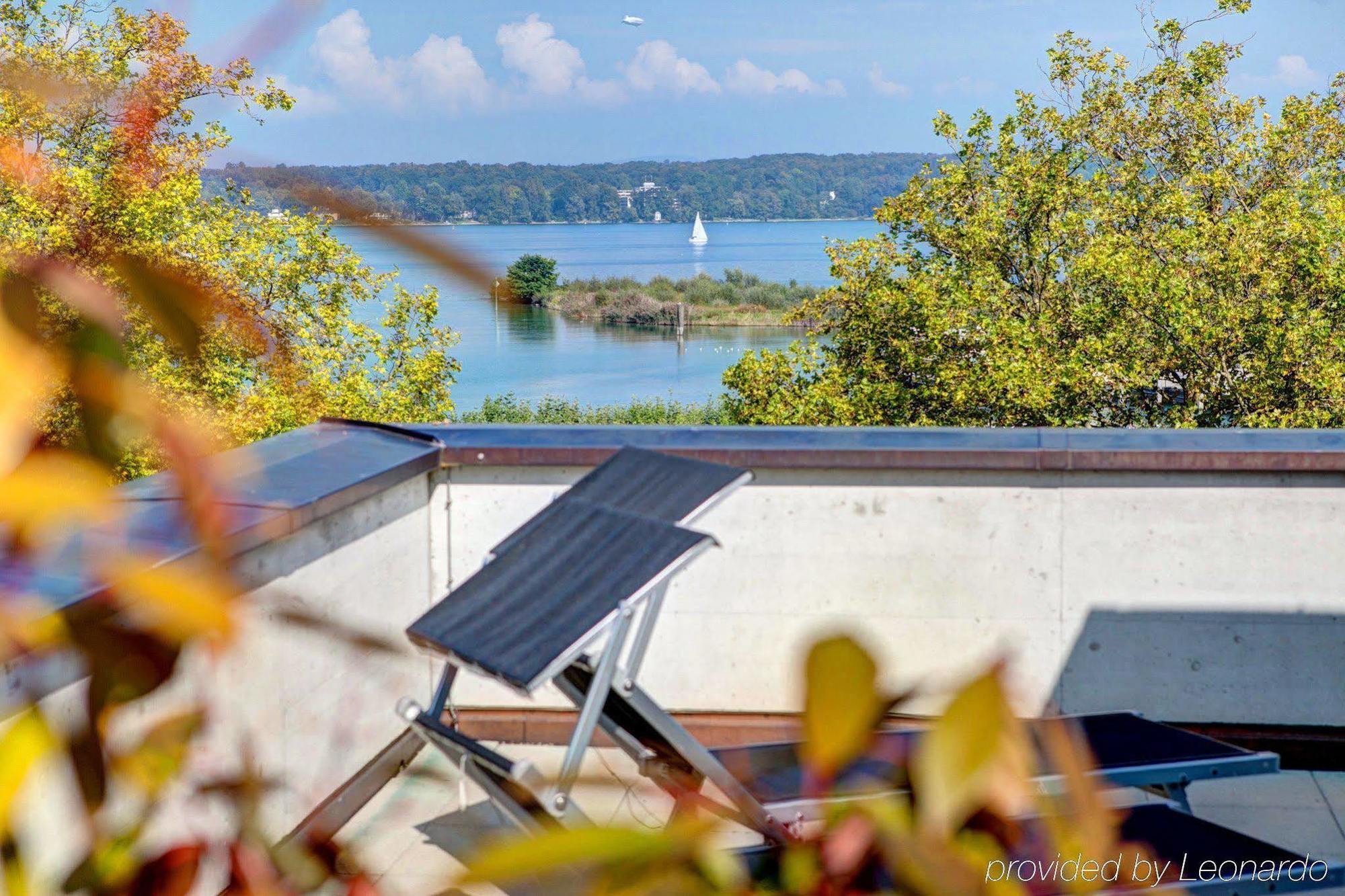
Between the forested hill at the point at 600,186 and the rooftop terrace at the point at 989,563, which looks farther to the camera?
the rooftop terrace at the point at 989,563

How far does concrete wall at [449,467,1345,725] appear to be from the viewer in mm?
3621

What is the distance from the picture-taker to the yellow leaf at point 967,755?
266mm

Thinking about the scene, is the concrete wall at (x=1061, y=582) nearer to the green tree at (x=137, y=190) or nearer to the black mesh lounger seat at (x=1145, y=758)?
the black mesh lounger seat at (x=1145, y=758)

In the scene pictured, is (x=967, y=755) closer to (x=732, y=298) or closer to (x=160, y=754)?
(x=160, y=754)

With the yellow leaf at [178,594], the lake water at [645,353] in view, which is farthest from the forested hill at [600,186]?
the lake water at [645,353]

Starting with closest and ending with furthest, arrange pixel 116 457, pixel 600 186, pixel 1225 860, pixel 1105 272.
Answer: pixel 116 457
pixel 600 186
pixel 1225 860
pixel 1105 272

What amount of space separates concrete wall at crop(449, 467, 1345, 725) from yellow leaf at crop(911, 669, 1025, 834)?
3333 millimetres

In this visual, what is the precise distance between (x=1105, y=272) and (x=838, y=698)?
15737mm

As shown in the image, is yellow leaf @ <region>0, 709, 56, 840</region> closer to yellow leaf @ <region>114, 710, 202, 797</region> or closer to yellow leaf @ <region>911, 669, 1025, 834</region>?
yellow leaf @ <region>114, 710, 202, 797</region>

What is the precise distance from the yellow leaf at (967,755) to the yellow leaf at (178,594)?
0.18 meters

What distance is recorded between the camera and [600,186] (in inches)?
33.1

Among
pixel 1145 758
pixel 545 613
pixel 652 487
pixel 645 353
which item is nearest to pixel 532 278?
pixel 545 613

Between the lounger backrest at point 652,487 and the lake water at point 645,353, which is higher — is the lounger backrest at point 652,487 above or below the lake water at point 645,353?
above

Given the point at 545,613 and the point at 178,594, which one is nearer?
the point at 178,594
